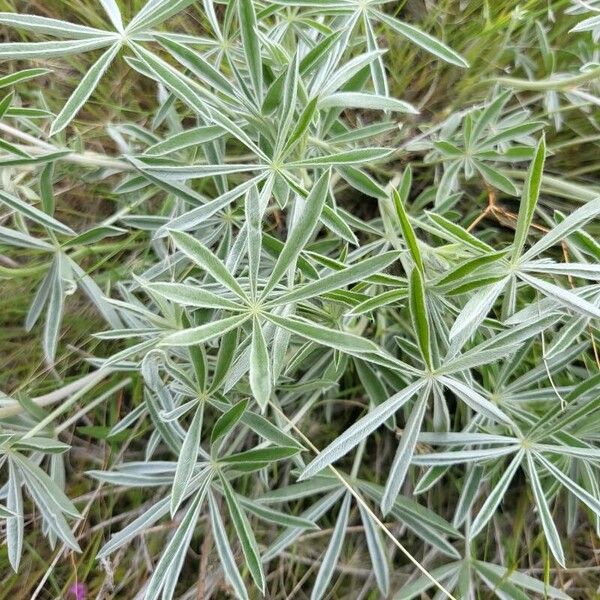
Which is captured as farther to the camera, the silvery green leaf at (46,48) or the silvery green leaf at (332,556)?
the silvery green leaf at (332,556)

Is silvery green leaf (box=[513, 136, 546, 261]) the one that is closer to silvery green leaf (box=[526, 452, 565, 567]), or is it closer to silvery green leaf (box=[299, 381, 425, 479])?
silvery green leaf (box=[299, 381, 425, 479])

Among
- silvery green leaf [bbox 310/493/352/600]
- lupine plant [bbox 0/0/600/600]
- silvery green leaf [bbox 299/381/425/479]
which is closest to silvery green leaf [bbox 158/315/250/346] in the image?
lupine plant [bbox 0/0/600/600]

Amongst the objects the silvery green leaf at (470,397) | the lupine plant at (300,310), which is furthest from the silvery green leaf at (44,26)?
the silvery green leaf at (470,397)

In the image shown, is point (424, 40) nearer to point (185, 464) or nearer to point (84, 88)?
point (84, 88)

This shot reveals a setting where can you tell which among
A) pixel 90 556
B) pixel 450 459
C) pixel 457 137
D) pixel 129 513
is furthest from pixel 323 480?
pixel 457 137

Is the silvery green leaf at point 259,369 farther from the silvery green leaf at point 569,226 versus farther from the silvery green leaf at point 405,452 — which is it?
the silvery green leaf at point 569,226

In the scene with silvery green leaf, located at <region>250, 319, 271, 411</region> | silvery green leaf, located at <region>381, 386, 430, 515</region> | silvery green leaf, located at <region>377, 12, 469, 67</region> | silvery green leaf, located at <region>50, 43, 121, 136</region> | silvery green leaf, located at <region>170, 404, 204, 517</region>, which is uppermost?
silvery green leaf, located at <region>50, 43, 121, 136</region>

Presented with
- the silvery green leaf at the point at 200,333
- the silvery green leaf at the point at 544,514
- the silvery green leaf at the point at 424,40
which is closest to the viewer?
the silvery green leaf at the point at 200,333

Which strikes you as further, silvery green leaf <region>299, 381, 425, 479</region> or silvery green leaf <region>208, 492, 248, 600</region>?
silvery green leaf <region>208, 492, 248, 600</region>

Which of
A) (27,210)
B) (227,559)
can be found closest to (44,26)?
(27,210)
